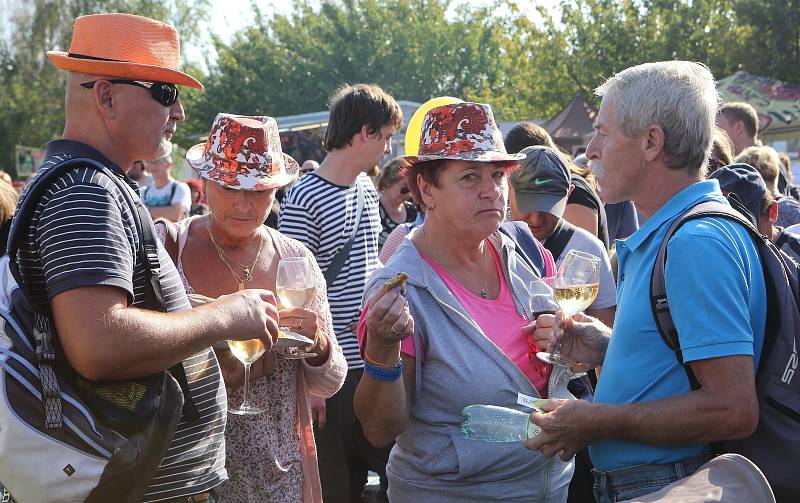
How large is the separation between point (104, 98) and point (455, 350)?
1.44 meters

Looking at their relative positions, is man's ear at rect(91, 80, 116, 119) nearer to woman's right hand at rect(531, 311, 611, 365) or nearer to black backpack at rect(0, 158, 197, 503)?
black backpack at rect(0, 158, 197, 503)

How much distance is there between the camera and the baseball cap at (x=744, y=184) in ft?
12.0

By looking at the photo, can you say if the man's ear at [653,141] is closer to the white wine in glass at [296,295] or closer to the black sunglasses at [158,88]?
the white wine in glass at [296,295]

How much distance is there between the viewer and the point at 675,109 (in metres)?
2.56

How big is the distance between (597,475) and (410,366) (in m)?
0.72

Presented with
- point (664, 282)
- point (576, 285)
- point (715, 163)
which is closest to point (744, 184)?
point (576, 285)

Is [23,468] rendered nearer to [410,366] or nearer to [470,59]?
[410,366]

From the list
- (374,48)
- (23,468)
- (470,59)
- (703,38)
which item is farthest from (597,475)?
(470,59)

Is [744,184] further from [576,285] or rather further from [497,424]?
[497,424]

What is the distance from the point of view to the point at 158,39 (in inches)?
108

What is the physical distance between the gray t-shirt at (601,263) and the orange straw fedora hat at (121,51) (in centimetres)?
203

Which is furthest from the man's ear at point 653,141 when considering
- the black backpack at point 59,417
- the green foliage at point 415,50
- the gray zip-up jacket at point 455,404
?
the green foliage at point 415,50

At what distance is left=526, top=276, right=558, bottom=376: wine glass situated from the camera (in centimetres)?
312

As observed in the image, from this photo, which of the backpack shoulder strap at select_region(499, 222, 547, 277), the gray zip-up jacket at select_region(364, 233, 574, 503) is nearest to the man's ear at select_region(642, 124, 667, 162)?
the gray zip-up jacket at select_region(364, 233, 574, 503)
